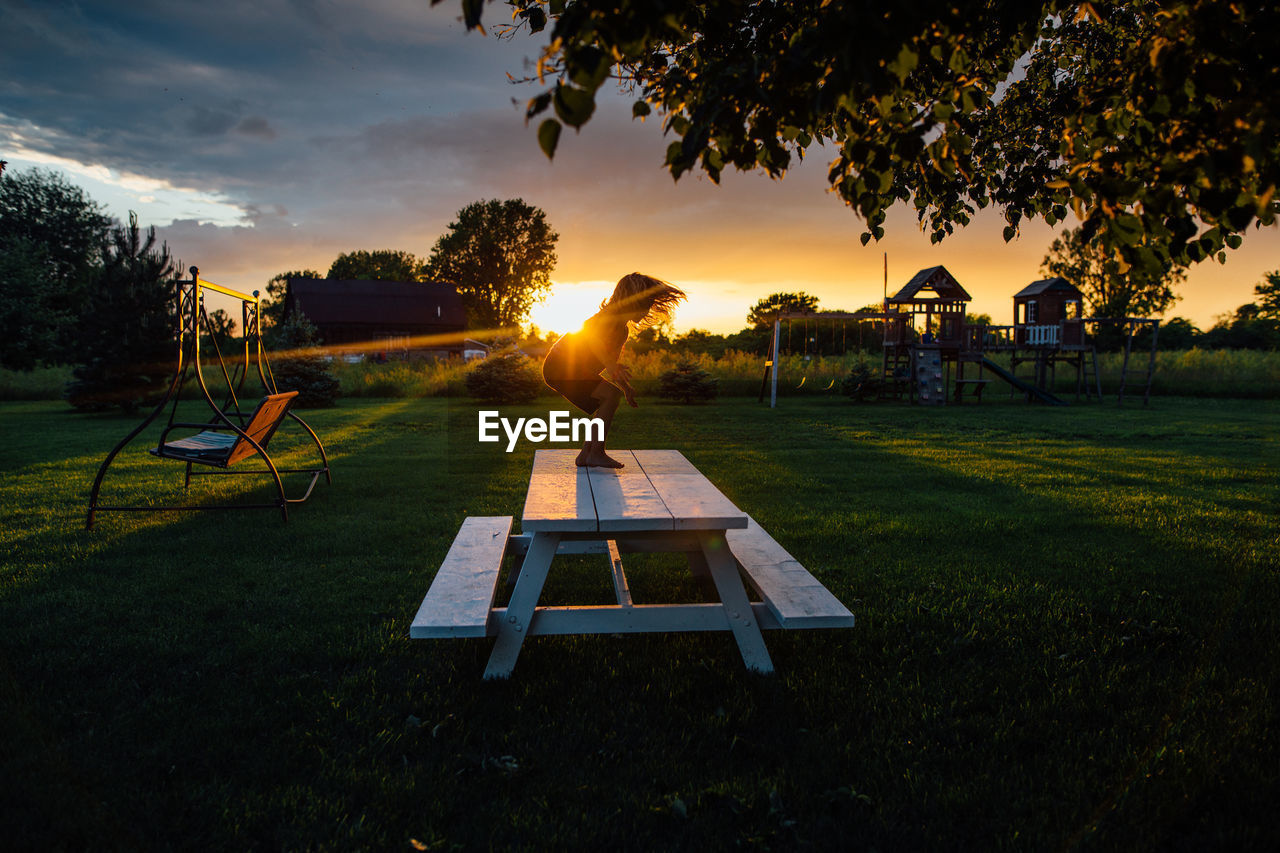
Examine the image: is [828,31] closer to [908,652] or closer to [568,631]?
[568,631]

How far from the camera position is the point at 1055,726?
3.01 meters

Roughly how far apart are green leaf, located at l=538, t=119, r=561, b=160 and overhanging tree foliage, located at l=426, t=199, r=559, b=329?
6594 centimetres

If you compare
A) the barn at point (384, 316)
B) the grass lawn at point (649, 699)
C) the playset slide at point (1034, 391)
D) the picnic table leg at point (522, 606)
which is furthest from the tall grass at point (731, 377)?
the barn at point (384, 316)

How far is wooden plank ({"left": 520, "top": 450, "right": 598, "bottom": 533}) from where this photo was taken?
3.00 m

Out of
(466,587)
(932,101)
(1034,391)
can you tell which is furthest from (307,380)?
(1034,391)

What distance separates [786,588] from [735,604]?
0.27m

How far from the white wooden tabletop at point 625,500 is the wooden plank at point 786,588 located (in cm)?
34

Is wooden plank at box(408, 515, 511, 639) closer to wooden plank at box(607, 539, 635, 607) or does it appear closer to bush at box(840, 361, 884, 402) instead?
wooden plank at box(607, 539, 635, 607)

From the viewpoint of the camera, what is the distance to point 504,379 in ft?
66.6

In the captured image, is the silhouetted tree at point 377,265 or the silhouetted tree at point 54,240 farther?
the silhouetted tree at point 377,265

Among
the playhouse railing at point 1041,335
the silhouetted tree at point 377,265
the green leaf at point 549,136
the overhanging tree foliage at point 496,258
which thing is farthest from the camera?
the silhouetted tree at point 377,265

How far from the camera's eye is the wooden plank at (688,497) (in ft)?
10.0

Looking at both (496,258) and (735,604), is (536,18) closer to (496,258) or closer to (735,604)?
(735,604)

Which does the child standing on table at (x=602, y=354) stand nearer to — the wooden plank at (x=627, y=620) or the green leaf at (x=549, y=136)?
the wooden plank at (x=627, y=620)
